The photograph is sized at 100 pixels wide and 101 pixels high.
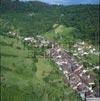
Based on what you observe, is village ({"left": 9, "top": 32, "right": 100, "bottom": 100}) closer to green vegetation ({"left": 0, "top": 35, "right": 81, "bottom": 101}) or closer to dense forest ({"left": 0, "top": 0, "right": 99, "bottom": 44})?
green vegetation ({"left": 0, "top": 35, "right": 81, "bottom": 101})

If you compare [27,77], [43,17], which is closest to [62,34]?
[43,17]

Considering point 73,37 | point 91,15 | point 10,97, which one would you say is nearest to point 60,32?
point 73,37

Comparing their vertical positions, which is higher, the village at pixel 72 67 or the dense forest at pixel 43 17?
the dense forest at pixel 43 17

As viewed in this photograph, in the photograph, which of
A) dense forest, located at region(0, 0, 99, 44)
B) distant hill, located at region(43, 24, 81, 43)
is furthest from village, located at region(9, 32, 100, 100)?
dense forest, located at region(0, 0, 99, 44)

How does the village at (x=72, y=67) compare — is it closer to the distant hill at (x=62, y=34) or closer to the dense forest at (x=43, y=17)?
the distant hill at (x=62, y=34)

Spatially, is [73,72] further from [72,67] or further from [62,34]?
[62,34]

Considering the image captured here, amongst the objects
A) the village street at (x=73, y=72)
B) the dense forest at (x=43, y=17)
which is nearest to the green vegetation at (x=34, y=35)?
the dense forest at (x=43, y=17)
